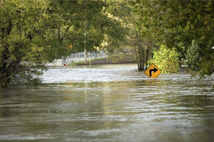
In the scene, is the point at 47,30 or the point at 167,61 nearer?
the point at 47,30

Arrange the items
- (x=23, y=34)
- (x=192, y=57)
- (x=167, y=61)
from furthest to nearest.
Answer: (x=167, y=61) → (x=192, y=57) → (x=23, y=34)

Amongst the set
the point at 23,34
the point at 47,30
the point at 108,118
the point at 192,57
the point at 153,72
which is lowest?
the point at 153,72

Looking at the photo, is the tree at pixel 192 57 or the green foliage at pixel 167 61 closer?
the tree at pixel 192 57

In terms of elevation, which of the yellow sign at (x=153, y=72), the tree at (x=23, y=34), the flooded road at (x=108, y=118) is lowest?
the yellow sign at (x=153, y=72)

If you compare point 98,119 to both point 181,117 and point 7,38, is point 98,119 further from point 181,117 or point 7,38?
point 7,38

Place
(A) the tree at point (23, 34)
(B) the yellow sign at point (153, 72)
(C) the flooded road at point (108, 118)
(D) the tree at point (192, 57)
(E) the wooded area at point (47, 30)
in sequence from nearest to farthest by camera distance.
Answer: (C) the flooded road at point (108, 118) < (A) the tree at point (23, 34) < (E) the wooded area at point (47, 30) < (B) the yellow sign at point (153, 72) < (D) the tree at point (192, 57)

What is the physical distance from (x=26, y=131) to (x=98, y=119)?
9.19 ft

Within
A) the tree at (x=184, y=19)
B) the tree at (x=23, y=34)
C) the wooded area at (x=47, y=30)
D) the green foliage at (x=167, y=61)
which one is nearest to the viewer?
the tree at (x=184, y=19)

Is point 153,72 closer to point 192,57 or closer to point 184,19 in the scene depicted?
point 192,57

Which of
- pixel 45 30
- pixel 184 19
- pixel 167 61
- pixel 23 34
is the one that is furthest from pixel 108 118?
pixel 167 61

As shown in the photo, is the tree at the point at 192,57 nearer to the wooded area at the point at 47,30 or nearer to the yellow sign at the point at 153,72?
the yellow sign at the point at 153,72

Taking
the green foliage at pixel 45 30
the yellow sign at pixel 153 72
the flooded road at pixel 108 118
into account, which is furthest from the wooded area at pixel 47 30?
the yellow sign at pixel 153 72

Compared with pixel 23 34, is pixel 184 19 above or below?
above

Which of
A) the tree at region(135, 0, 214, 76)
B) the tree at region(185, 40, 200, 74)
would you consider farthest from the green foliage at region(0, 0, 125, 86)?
the tree at region(185, 40, 200, 74)
